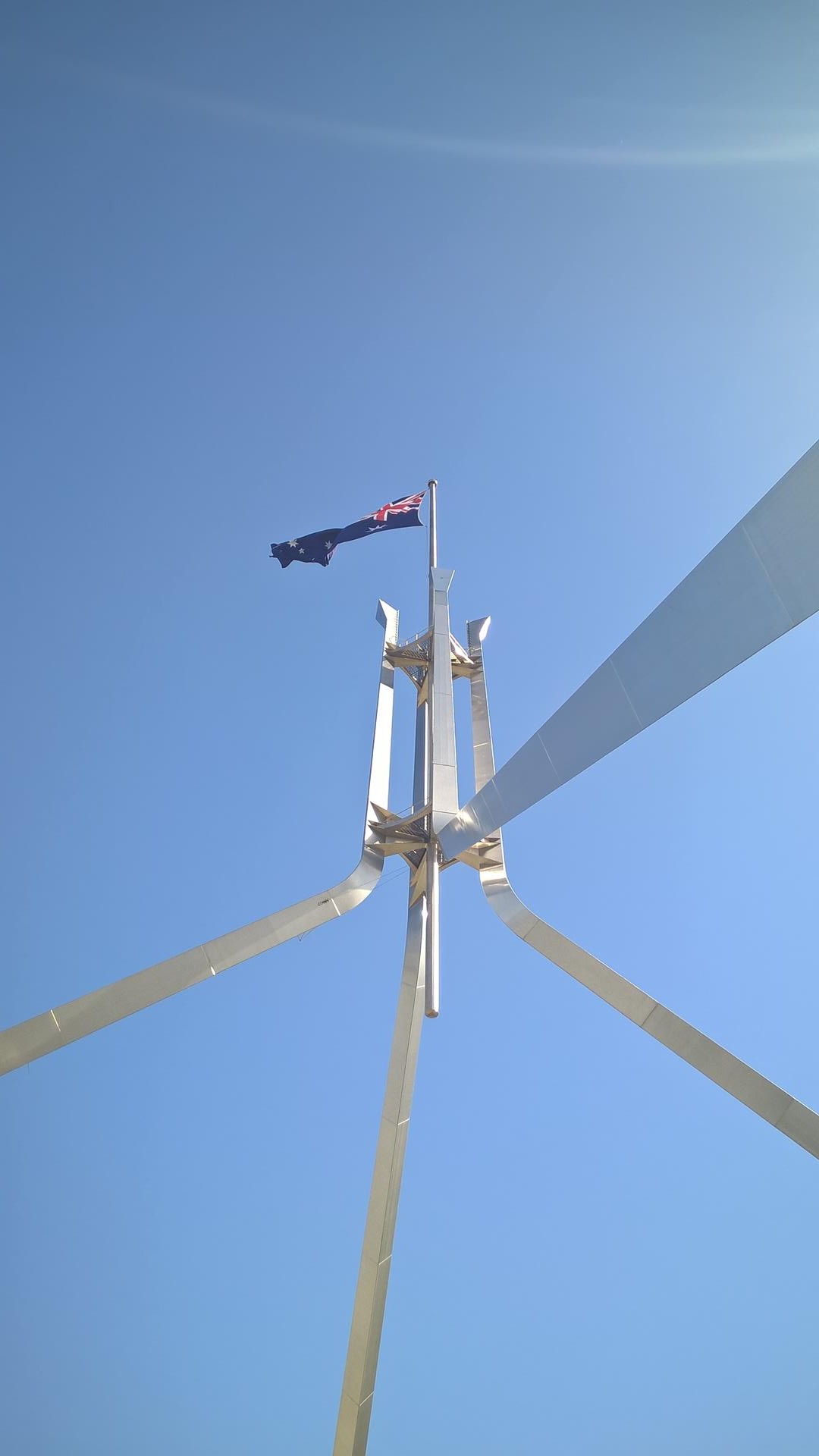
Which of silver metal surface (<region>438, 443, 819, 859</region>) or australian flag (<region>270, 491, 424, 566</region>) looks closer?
silver metal surface (<region>438, 443, 819, 859</region>)

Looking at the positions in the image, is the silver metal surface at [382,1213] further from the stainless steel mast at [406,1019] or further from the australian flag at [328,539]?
the australian flag at [328,539]

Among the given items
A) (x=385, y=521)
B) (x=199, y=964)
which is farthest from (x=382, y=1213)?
(x=385, y=521)

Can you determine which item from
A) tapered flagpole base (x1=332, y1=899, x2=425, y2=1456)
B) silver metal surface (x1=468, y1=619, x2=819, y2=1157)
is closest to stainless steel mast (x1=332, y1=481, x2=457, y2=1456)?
tapered flagpole base (x1=332, y1=899, x2=425, y2=1456)

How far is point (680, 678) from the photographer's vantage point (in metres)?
5.18

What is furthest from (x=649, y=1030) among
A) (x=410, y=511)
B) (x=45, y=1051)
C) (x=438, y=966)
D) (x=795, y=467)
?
(x=410, y=511)

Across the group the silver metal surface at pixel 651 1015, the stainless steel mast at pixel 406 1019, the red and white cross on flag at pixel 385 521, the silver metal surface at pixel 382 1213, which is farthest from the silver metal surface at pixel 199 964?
the red and white cross on flag at pixel 385 521

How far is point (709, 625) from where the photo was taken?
15.6 feet

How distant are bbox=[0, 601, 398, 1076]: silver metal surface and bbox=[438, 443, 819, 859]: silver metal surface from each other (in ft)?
20.3

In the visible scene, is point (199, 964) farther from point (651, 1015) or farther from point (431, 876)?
point (651, 1015)

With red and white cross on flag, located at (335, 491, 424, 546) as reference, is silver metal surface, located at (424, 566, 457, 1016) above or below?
below

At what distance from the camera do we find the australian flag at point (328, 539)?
56.6ft

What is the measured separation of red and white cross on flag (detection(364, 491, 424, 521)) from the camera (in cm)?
1766

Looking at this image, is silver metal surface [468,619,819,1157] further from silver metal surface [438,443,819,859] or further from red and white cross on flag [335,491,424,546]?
red and white cross on flag [335,491,424,546]

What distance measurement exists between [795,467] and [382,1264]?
477 inches
